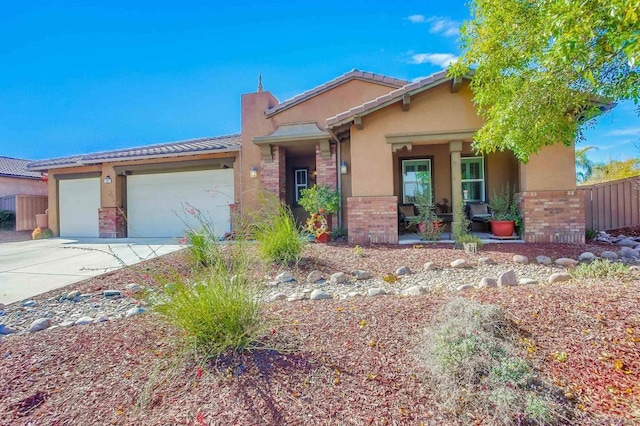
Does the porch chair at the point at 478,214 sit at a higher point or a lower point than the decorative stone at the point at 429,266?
higher

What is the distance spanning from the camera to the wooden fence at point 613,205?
29.8 feet

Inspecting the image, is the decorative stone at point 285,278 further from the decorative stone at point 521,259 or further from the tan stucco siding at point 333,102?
the tan stucco siding at point 333,102

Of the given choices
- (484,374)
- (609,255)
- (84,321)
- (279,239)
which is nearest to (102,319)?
(84,321)

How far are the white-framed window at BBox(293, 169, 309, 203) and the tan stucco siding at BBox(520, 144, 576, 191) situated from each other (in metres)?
7.32

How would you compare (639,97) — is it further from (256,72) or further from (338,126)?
(256,72)

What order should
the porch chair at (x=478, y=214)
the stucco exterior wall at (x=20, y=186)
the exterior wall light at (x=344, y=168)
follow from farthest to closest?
the stucco exterior wall at (x=20, y=186) < the exterior wall light at (x=344, y=168) < the porch chair at (x=478, y=214)

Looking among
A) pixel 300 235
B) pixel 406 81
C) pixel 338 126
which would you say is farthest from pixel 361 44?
pixel 300 235

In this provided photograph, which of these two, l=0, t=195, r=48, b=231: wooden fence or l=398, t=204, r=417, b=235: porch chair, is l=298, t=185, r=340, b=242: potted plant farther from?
l=0, t=195, r=48, b=231: wooden fence

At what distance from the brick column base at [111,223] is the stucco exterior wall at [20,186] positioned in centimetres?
1031

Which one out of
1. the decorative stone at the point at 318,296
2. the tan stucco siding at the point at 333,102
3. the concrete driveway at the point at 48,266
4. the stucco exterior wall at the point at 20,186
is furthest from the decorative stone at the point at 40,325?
the stucco exterior wall at the point at 20,186

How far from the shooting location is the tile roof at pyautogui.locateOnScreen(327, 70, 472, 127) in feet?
25.1

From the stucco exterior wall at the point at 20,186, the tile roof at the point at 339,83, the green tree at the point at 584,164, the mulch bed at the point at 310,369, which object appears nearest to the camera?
the mulch bed at the point at 310,369

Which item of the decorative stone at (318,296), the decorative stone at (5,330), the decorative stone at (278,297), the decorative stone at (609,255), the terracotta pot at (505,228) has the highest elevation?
the terracotta pot at (505,228)

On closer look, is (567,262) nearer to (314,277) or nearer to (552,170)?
(552,170)
